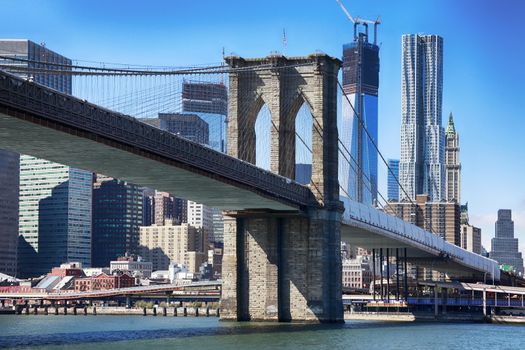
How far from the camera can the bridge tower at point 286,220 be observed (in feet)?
279

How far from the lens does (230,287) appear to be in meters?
85.8

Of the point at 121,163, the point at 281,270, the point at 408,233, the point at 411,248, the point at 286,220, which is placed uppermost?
the point at 121,163

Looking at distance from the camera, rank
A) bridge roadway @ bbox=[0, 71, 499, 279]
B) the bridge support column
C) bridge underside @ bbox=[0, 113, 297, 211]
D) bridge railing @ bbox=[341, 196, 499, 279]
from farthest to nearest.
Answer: bridge railing @ bbox=[341, 196, 499, 279], the bridge support column, bridge underside @ bbox=[0, 113, 297, 211], bridge roadway @ bbox=[0, 71, 499, 279]

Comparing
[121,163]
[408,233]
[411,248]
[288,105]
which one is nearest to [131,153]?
[121,163]

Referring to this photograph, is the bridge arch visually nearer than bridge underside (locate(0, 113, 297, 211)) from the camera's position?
No

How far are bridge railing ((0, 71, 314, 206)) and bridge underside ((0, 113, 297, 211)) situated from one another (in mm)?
489

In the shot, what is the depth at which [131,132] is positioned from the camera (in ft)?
205

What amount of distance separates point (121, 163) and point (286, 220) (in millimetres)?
21534

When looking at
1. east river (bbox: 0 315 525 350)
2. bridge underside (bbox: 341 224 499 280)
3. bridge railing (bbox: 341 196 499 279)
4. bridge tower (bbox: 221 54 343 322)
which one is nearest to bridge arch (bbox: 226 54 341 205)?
bridge tower (bbox: 221 54 343 322)

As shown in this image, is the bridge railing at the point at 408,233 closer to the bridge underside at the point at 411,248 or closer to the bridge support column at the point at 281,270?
the bridge underside at the point at 411,248

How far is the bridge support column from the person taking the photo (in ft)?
278

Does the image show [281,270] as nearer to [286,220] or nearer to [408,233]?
[286,220]

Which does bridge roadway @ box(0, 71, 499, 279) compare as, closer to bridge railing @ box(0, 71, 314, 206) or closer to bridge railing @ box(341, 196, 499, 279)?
bridge railing @ box(0, 71, 314, 206)

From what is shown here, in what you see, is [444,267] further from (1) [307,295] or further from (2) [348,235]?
(1) [307,295]
